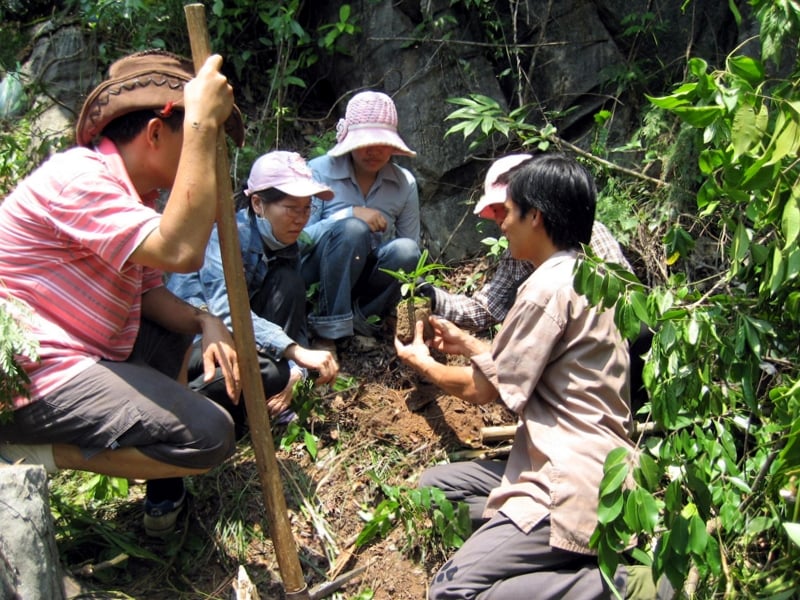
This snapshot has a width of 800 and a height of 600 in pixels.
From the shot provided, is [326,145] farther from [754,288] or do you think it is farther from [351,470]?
[754,288]

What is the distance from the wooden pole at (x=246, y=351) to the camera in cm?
285

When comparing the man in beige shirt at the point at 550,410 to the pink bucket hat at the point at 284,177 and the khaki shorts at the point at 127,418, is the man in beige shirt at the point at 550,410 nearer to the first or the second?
the khaki shorts at the point at 127,418

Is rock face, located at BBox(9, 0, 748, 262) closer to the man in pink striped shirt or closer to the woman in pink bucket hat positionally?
the woman in pink bucket hat

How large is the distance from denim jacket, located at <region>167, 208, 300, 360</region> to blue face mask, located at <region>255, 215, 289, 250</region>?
0.02 metres

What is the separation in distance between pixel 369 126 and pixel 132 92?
6.11ft

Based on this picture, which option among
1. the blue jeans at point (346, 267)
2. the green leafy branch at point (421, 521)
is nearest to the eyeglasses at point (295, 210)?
the blue jeans at point (346, 267)

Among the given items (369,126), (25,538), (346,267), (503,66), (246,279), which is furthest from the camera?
(503,66)

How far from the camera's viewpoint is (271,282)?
410cm

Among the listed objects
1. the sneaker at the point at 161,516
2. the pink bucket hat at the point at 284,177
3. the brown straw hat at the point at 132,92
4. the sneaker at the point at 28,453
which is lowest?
the sneaker at the point at 161,516

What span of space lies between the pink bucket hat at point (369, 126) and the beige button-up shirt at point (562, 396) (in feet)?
5.72

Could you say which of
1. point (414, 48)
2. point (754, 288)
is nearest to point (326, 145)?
point (414, 48)

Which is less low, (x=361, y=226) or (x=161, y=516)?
(x=361, y=226)

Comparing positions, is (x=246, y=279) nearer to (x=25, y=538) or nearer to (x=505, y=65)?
(x=25, y=538)

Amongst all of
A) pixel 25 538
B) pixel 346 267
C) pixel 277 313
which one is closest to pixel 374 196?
pixel 346 267
